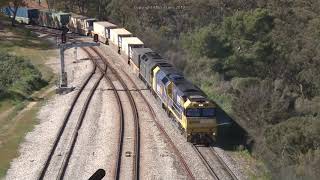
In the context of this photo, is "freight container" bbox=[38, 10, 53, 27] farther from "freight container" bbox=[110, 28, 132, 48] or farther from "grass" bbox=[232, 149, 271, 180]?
"grass" bbox=[232, 149, 271, 180]

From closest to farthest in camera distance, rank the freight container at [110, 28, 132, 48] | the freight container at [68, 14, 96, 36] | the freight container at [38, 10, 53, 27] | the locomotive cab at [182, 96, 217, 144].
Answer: the locomotive cab at [182, 96, 217, 144] → the freight container at [110, 28, 132, 48] → the freight container at [68, 14, 96, 36] → the freight container at [38, 10, 53, 27]

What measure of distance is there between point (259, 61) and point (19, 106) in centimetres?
3510

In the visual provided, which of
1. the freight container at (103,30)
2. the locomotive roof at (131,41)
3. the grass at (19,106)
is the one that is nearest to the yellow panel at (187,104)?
the grass at (19,106)

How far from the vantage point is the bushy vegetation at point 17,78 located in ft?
139

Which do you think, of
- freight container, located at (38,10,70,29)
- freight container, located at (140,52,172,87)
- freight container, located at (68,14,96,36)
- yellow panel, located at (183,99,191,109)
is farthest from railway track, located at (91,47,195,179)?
freight container, located at (38,10,70,29)

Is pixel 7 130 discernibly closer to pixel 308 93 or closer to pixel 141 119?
pixel 141 119

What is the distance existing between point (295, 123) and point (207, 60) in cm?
2672

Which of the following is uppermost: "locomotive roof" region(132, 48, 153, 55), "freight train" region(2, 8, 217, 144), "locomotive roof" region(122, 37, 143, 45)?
"locomotive roof" region(122, 37, 143, 45)

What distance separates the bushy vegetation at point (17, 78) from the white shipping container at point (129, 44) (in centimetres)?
950

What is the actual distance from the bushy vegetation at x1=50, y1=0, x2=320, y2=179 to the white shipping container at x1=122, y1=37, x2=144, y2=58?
628 cm

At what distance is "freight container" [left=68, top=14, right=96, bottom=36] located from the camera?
7425cm

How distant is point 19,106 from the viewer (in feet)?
126

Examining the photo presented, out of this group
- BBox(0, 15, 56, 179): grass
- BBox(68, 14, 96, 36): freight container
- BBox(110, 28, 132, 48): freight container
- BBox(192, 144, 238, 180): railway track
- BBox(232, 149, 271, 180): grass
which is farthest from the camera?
BBox(68, 14, 96, 36): freight container

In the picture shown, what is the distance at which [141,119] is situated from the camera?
34.4 metres
